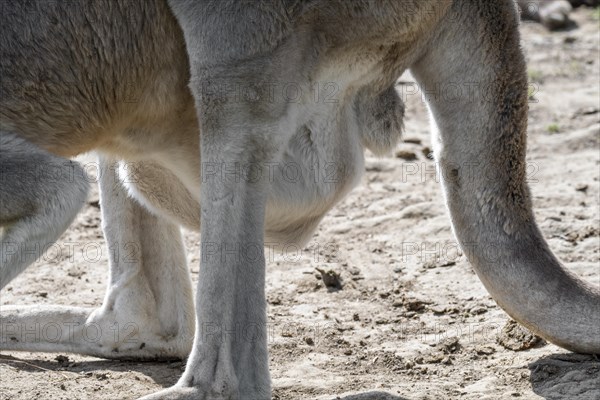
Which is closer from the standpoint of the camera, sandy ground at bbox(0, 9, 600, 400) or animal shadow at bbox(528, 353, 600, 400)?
animal shadow at bbox(528, 353, 600, 400)

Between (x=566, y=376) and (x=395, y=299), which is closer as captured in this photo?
(x=566, y=376)

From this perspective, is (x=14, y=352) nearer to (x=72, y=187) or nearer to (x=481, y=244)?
(x=72, y=187)

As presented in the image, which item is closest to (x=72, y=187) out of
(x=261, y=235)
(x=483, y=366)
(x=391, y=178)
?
(x=261, y=235)

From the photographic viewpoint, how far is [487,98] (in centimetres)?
417

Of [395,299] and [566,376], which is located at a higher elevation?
[395,299]

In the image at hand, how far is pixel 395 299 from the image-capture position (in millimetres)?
5152

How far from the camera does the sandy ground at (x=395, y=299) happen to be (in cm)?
Answer: 425

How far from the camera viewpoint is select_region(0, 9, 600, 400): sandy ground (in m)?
4.25

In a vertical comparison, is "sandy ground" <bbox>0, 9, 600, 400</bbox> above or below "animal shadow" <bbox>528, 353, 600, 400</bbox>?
above

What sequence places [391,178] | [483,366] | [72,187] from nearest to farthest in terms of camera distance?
[72,187] < [483,366] < [391,178]

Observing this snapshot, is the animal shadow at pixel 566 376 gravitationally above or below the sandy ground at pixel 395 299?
below

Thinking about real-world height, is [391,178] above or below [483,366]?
above

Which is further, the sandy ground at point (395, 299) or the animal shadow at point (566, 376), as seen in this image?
the sandy ground at point (395, 299)

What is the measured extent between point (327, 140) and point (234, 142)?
43cm
